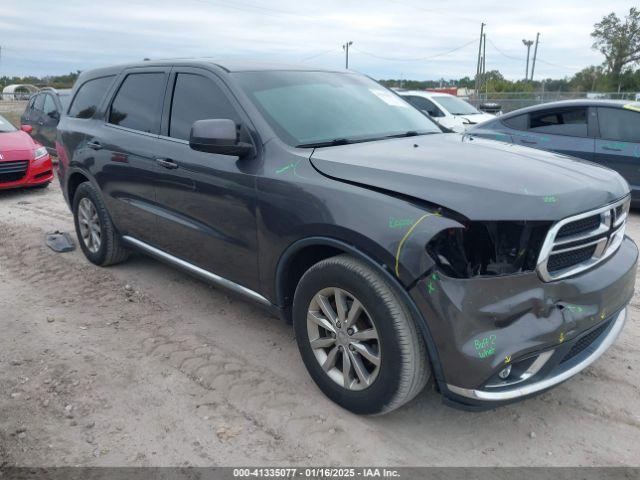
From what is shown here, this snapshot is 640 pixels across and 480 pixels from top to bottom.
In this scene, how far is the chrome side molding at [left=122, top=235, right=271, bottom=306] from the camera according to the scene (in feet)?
11.3

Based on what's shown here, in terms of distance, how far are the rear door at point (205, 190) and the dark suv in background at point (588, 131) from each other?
17.1ft

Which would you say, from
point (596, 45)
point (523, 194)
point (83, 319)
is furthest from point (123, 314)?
point (596, 45)

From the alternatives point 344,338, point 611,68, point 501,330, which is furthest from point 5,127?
point 611,68

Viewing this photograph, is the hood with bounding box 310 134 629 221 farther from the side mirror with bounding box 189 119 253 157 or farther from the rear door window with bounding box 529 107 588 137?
the rear door window with bounding box 529 107 588 137

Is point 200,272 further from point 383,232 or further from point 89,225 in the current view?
point 89,225

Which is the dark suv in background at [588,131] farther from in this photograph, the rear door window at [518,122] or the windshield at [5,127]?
the windshield at [5,127]

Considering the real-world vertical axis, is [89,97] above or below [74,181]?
above

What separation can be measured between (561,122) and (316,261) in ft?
18.8

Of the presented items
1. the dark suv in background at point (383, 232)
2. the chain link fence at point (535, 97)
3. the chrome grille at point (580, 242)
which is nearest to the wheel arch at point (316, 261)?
the dark suv in background at point (383, 232)

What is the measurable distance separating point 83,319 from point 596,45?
59.8 metres

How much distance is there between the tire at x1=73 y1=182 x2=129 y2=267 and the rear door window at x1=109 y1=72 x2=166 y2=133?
0.75m

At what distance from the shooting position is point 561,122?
7.48 m

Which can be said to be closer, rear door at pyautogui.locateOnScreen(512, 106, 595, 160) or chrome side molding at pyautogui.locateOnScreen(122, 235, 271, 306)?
chrome side molding at pyautogui.locateOnScreen(122, 235, 271, 306)

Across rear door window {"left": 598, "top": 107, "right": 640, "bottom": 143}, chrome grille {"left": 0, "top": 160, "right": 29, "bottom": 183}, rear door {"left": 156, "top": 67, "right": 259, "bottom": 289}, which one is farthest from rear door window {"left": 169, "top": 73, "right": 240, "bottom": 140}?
chrome grille {"left": 0, "top": 160, "right": 29, "bottom": 183}
